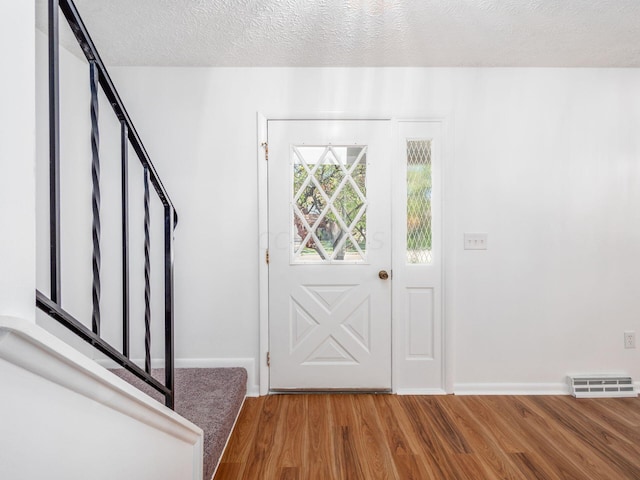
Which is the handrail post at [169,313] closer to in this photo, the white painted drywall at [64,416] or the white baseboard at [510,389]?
the white painted drywall at [64,416]

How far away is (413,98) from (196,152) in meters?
1.60

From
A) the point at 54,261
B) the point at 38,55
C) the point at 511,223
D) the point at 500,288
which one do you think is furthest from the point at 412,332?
the point at 38,55

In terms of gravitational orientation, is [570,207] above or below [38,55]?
below

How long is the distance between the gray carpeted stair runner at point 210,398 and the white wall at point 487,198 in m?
0.20

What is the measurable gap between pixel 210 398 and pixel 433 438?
1.30 meters

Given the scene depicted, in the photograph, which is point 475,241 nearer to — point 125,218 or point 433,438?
point 433,438

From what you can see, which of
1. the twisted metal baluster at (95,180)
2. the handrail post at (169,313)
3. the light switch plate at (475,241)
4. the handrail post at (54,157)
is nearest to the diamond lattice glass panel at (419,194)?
the light switch plate at (475,241)

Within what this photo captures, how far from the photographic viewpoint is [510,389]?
8.43 feet

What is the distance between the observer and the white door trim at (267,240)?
8.25 feet

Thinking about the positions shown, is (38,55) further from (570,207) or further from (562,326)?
(562,326)

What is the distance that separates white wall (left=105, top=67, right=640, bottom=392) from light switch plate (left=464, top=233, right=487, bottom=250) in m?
0.04

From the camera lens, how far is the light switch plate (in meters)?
2.56

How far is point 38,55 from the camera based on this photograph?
2.18m

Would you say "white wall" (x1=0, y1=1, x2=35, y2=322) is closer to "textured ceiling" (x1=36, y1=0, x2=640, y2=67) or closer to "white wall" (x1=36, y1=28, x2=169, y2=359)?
"textured ceiling" (x1=36, y1=0, x2=640, y2=67)
